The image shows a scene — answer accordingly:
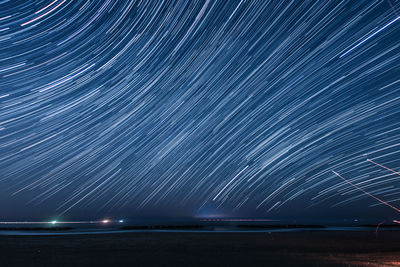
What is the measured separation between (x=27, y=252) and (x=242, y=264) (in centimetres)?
870

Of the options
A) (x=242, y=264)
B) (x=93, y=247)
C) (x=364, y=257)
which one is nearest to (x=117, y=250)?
(x=93, y=247)

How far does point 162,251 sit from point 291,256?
501cm

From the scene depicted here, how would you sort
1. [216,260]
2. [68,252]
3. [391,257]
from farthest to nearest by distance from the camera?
[68,252]
[391,257]
[216,260]

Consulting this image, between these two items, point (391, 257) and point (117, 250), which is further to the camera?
point (117, 250)

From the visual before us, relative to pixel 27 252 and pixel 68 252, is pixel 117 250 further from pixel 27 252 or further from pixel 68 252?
pixel 27 252

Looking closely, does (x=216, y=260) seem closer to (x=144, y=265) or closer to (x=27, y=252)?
(x=144, y=265)

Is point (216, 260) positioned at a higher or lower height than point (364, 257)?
lower

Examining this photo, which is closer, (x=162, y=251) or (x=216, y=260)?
(x=216, y=260)

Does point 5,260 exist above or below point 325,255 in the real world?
below

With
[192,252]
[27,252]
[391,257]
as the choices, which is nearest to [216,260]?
[192,252]

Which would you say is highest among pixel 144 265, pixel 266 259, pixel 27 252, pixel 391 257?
pixel 391 257

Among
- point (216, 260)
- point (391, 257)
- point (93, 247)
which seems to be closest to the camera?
point (216, 260)

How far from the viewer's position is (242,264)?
10883mm

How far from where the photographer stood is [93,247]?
15406mm
